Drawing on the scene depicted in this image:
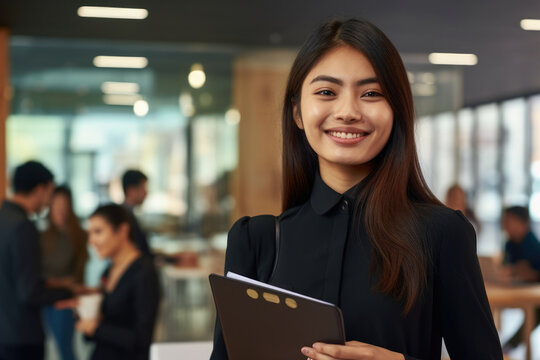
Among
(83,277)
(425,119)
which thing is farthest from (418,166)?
(425,119)

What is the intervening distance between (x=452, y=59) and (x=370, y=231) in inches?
229


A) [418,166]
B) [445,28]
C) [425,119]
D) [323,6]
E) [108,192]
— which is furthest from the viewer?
[425,119]

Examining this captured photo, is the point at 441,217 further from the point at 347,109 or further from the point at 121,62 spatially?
the point at 121,62

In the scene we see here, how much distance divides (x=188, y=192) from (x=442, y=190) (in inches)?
98.9

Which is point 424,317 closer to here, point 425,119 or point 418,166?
point 418,166

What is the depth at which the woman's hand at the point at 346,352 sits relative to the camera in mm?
1156

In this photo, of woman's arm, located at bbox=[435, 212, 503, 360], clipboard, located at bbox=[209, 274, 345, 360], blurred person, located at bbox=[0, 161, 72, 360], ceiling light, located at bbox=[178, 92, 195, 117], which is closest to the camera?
clipboard, located at bbox=[209, 274, 345, 360]

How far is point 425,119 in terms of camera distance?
707 centimetres

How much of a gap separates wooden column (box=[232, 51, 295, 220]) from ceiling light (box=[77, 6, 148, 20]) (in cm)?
145

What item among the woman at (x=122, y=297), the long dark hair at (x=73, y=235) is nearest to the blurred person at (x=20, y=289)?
the woman at (x=122, y=297)

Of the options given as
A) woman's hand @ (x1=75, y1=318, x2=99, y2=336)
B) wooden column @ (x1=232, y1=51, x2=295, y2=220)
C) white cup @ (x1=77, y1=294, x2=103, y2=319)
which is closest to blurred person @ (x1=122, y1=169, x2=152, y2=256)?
wooden column @ (x1=232, y1=51, x2=295, y2=220)

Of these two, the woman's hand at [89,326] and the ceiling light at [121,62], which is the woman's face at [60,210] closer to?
the ceiling light at [121,62]

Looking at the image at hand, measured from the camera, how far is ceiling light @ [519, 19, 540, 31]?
18.6 feet

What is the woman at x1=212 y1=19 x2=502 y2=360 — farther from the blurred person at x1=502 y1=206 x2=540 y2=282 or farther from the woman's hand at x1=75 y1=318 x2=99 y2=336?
the blurred person at x1=502 y1=206 x2=540 y2=282
